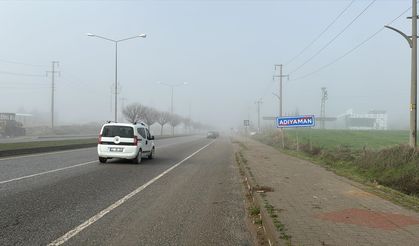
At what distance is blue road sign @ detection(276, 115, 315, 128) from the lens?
34625 mm

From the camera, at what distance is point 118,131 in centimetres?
2103

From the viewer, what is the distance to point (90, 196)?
35.7 feet

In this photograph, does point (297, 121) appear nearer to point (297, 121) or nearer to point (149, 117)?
point (297, 121)

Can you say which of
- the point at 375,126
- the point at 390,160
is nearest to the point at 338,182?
the point at 390,160

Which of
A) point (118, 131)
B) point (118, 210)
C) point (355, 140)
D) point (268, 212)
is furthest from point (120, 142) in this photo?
point (355, 140)

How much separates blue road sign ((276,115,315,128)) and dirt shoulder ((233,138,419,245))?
21810mm

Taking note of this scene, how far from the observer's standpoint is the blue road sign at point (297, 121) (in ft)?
114

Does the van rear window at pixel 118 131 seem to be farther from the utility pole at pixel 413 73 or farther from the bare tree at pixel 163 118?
the bare tree at pixel 163 118

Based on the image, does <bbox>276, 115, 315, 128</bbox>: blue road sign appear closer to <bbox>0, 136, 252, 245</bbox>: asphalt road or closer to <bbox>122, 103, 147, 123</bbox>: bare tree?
<bbox>0, 136, 252, 245</bbox>: asphalt road

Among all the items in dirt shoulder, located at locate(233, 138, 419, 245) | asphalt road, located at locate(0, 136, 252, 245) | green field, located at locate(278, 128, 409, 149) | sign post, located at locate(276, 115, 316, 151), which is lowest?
asphalt road, located at locate(0, 136, 252, 245)

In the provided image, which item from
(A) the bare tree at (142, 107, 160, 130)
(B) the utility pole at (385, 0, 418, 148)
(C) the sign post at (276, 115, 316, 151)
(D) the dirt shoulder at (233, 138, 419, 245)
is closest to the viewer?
(D) the dirt shoulder at (233, 138, 419, 245)

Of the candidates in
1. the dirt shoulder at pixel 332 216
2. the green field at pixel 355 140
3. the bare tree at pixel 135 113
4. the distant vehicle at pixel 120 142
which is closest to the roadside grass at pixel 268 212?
the dirt shoulder at pixel 332 216

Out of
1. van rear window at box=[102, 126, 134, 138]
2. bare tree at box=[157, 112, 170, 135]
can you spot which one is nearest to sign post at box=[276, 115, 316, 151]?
van rear window at box=[102, 126, 134, 138]

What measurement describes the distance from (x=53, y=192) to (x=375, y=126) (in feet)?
387
